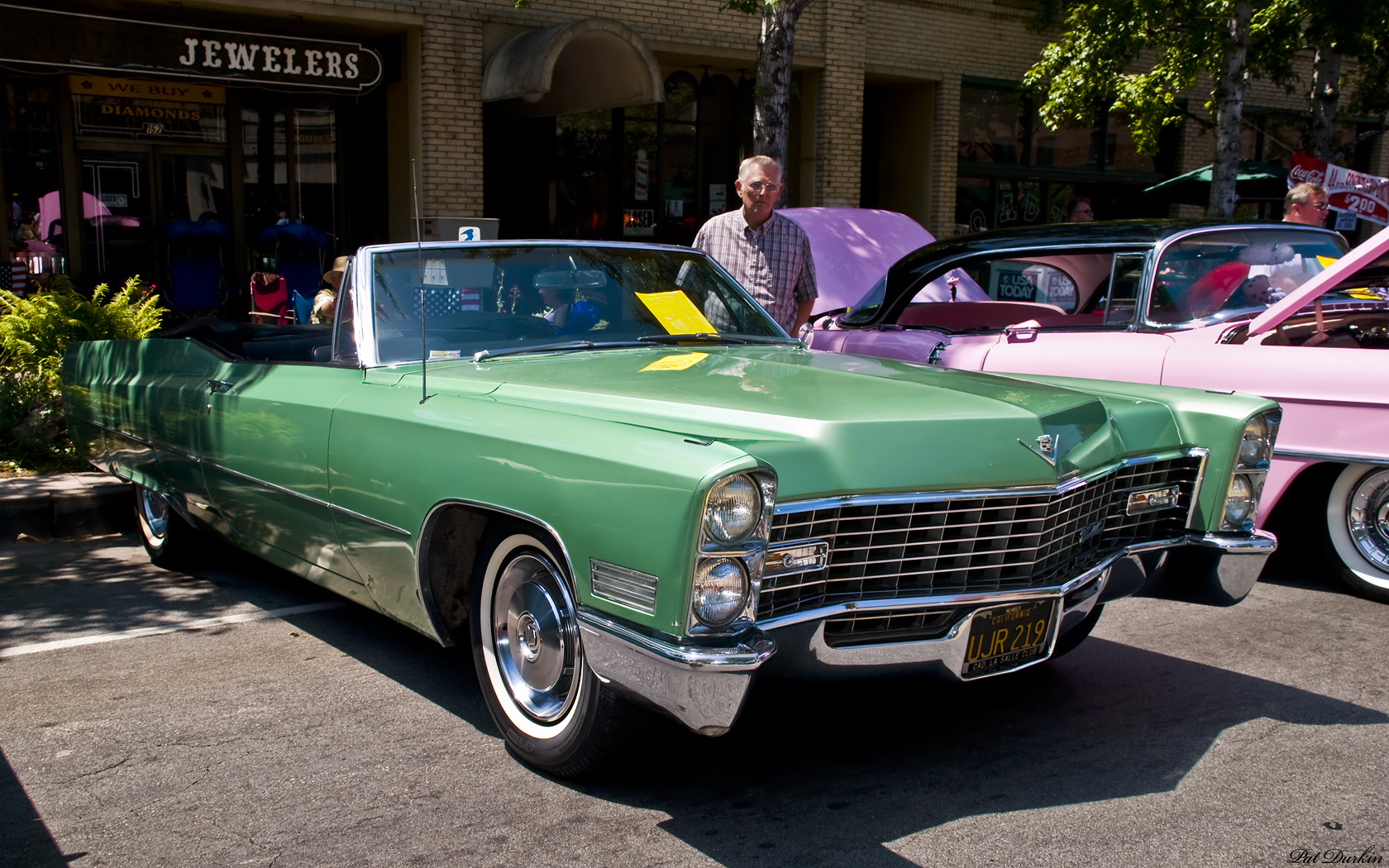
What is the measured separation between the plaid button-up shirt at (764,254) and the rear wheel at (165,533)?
118 inches

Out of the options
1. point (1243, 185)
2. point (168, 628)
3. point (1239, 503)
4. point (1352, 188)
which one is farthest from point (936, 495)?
point (1243, 185)

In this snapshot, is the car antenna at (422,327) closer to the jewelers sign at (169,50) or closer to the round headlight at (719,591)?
the round headlight at (719,591)

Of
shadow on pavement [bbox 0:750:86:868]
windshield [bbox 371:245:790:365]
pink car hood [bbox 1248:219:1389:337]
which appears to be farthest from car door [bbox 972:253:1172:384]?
shadow on pavement [bbox 0:750:86:868]

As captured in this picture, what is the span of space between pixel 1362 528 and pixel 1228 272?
1.54 metres

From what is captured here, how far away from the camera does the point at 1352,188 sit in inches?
444

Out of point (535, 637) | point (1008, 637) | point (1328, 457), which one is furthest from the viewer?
point (1328, 457)

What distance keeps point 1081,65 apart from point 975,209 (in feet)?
18.3

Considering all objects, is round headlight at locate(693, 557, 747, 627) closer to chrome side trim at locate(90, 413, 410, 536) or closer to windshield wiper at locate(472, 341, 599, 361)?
chrome side trim at locate(90, 413, 410, 536)

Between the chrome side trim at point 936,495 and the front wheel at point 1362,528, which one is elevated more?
the chrome side trim at point 936,495

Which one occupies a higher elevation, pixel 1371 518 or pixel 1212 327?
pixel 1212 327

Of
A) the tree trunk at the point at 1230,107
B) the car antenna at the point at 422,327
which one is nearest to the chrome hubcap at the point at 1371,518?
the car antenna at the point at 422,327

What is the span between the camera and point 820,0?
15688 millimetres

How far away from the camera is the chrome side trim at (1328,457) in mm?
5090

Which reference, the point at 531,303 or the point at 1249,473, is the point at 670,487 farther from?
the point at 1249,473
